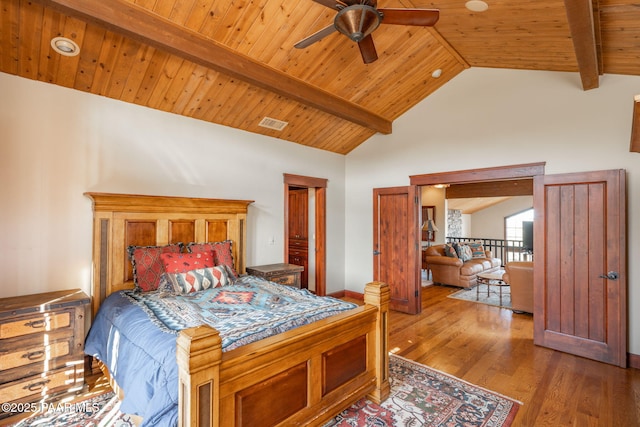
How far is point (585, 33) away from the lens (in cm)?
233

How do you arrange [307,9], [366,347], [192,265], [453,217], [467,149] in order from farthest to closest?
[453,217], [467,149], [192,265], [307,9], [366,347]

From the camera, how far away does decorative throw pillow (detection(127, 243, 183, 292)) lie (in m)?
3.08

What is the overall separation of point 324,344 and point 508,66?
159 inches

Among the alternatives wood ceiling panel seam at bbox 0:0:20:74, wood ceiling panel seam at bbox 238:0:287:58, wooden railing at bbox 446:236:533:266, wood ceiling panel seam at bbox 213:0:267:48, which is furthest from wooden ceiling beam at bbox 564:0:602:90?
wooden railing at bbox 446:236:533:266

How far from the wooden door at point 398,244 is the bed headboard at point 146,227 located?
2.32 metres

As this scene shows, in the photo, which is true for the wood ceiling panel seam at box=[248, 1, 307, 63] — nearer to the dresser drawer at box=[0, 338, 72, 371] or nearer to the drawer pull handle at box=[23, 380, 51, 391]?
the dresser drawer at box=[0, 338, 72, 371]

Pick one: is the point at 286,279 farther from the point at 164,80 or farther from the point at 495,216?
the point at 495,216

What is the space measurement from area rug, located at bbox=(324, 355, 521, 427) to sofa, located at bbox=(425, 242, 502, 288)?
4149 millimetres

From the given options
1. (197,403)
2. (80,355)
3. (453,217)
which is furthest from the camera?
(453,217)

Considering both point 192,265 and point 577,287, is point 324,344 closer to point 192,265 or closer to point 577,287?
point 192,265

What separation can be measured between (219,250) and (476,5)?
3565 mm

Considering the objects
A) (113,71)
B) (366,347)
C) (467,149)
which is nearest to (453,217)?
(467,149)

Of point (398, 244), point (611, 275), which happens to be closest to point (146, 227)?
point (398, 244)

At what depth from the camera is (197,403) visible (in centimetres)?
141
